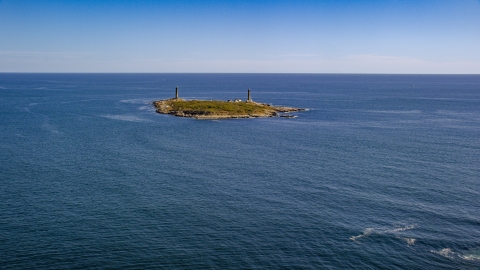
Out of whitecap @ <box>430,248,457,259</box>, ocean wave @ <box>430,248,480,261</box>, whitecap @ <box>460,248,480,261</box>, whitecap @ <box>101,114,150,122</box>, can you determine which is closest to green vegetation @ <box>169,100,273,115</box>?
whitecap @ <box>101,114,150,122</box>

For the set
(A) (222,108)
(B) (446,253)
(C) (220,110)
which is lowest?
(B) (446,253)

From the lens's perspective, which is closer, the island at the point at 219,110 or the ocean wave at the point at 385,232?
the ocean wave at the point at 385,232

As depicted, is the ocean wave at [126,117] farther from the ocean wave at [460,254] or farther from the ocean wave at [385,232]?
the ocean wave at [460,254]

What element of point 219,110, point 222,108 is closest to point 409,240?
point 219,110

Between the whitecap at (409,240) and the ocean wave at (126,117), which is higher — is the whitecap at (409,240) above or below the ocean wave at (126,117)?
below

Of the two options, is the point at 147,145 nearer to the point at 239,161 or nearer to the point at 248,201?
the point at 239,161

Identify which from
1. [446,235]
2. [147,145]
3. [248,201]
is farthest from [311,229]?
[147,145]

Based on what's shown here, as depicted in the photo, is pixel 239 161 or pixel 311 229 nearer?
pixel 311 229

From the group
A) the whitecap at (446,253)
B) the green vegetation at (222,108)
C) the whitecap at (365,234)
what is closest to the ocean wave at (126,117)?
the green vegetation at (222,108)

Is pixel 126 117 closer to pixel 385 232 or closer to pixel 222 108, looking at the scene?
pixel 222 108
